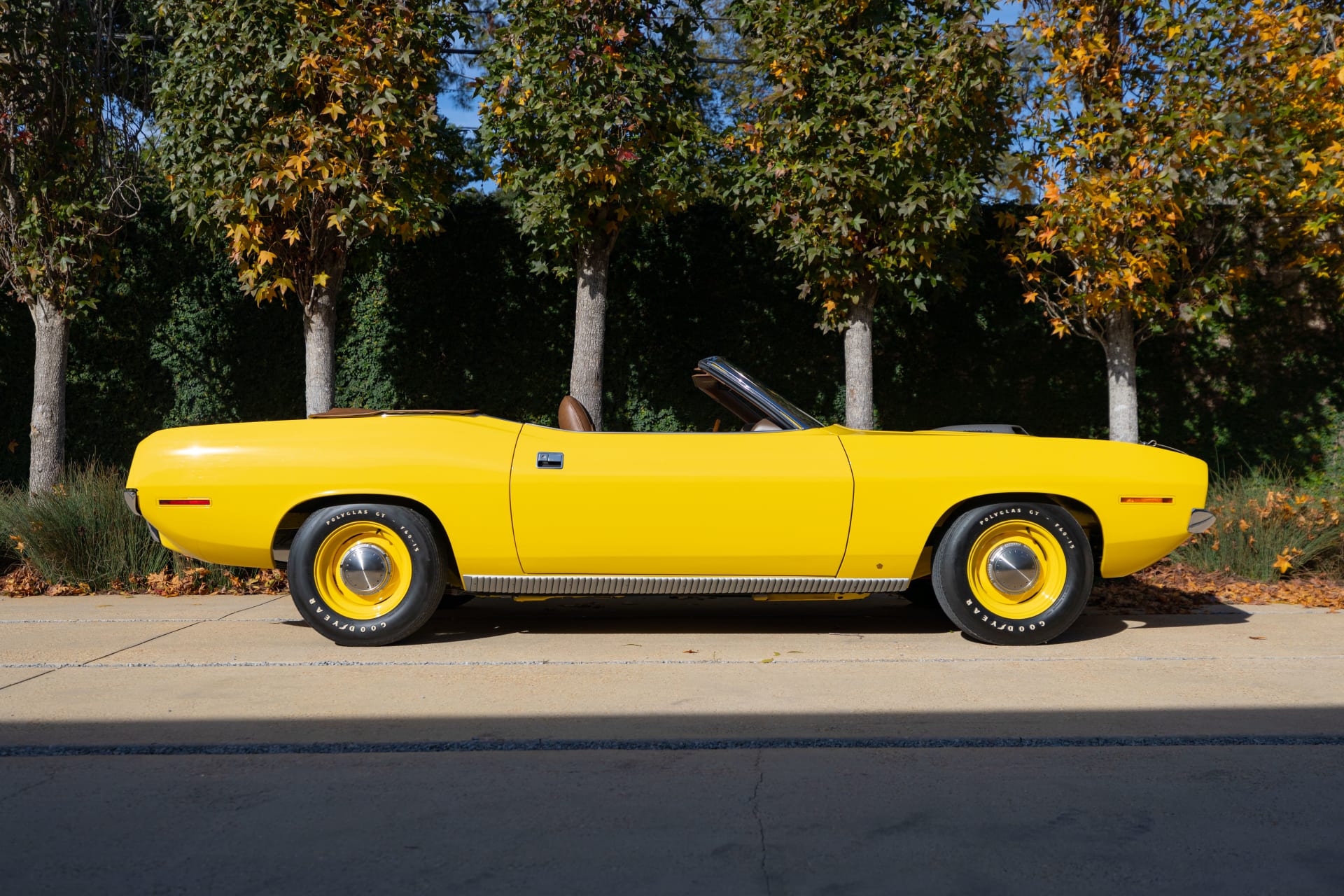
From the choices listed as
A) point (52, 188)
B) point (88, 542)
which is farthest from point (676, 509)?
point (52, 188)

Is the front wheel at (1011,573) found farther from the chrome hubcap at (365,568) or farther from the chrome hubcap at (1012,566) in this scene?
the chrome hubcap at (365,568)

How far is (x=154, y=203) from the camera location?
1166 cm

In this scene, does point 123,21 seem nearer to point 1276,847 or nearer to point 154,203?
point 154,203

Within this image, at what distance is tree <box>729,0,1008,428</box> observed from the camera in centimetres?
927

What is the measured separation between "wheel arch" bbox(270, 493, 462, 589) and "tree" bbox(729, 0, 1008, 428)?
508 cm

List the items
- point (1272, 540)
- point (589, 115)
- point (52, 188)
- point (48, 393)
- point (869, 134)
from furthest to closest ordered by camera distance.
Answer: point (48, 393) < point (52, 188) < point (869, 134) < point (589, 115) < point (1272, 540)

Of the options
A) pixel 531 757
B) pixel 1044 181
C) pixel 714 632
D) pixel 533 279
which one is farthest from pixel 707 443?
pixel 533 279

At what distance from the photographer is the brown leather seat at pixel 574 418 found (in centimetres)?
580

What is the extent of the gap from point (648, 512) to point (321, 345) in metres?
5.65

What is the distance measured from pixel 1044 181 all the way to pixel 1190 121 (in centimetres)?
123

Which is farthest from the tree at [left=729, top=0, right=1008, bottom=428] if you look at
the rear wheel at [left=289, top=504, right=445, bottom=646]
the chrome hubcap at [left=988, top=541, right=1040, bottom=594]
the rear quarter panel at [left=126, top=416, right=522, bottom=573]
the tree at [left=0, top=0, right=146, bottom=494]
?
the tree at [left=0, top=0, right=146, bottom=494]

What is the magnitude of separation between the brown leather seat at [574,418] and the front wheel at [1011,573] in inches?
74.1

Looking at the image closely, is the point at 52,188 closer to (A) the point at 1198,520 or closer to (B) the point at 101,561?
(B) the point at 101,561

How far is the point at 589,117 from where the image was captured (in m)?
9.20
